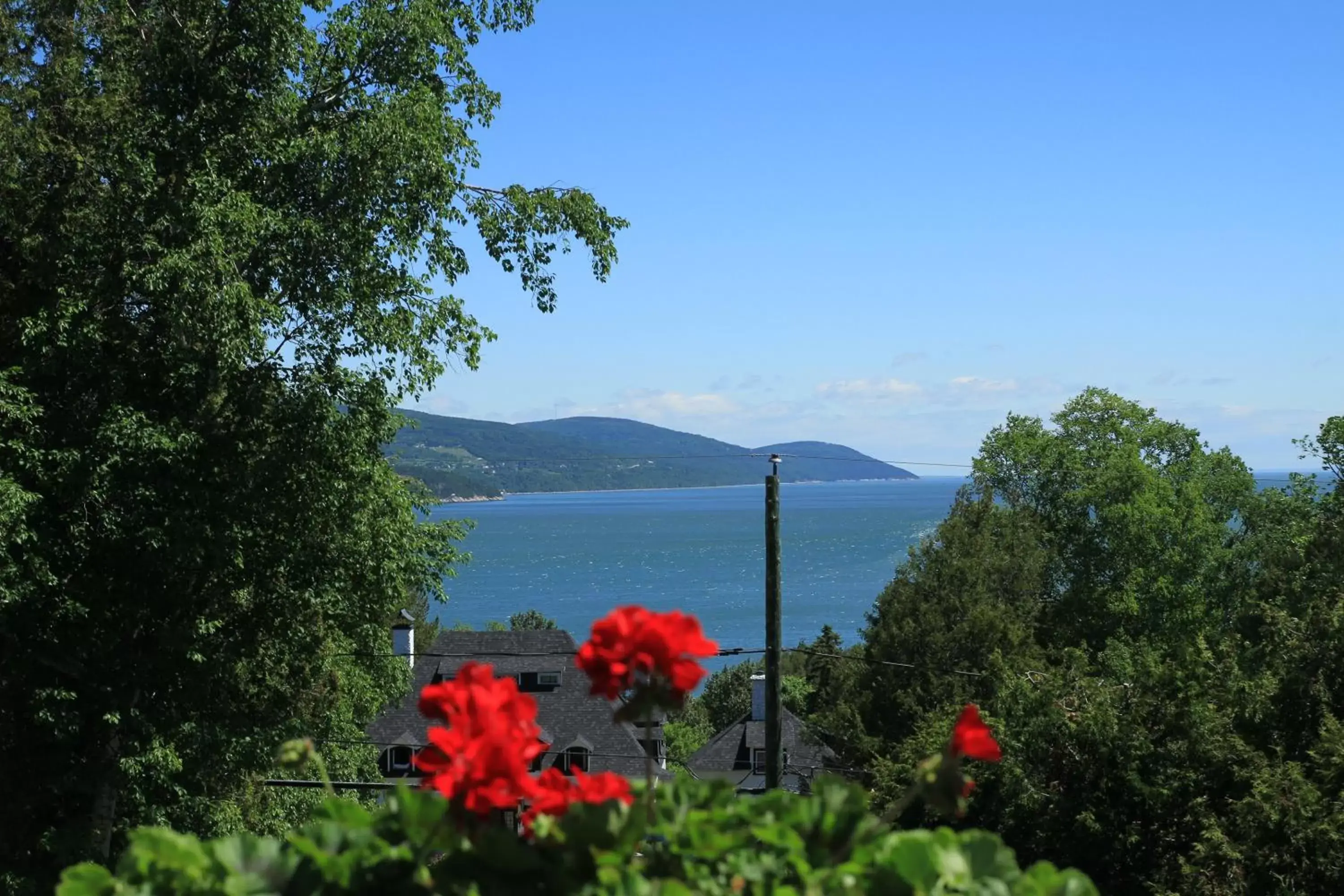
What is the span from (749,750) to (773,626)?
27.6 meters

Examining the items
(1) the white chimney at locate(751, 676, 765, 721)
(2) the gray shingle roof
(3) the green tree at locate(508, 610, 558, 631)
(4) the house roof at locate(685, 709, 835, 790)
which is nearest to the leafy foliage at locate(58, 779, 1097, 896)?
(1) the white chimney at locate(751, 676, 765, 721)

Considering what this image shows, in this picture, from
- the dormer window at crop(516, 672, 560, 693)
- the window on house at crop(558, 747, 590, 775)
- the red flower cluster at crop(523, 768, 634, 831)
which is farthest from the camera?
the dormer window at crop(516, 672, 560, 693)

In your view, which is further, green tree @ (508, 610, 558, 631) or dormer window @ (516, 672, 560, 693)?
green tree @ (508, 610, 558, 631)

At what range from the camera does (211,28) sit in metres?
12.4

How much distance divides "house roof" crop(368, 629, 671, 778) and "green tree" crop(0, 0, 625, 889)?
16.0 meters

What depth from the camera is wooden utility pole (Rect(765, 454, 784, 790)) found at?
12.7m

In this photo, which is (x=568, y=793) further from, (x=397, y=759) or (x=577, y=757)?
(x=397, y=759)

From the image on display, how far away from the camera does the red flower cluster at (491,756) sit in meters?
2.35

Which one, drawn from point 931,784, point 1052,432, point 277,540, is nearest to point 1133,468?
point 1052,432

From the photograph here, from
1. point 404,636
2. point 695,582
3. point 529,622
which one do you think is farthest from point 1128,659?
point 695,582

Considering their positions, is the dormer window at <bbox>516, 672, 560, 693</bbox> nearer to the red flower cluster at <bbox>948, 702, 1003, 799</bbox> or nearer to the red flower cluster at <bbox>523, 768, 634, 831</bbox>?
the red flower cluster at <bbox>523, 768, 634, 831</bbox>

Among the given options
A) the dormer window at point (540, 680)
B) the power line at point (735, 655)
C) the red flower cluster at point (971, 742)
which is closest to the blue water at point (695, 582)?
the dormer window at point (540, 680)

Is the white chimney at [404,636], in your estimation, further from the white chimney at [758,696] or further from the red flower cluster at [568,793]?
the red flower cluster at [568,793]

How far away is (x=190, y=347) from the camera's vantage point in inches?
456
